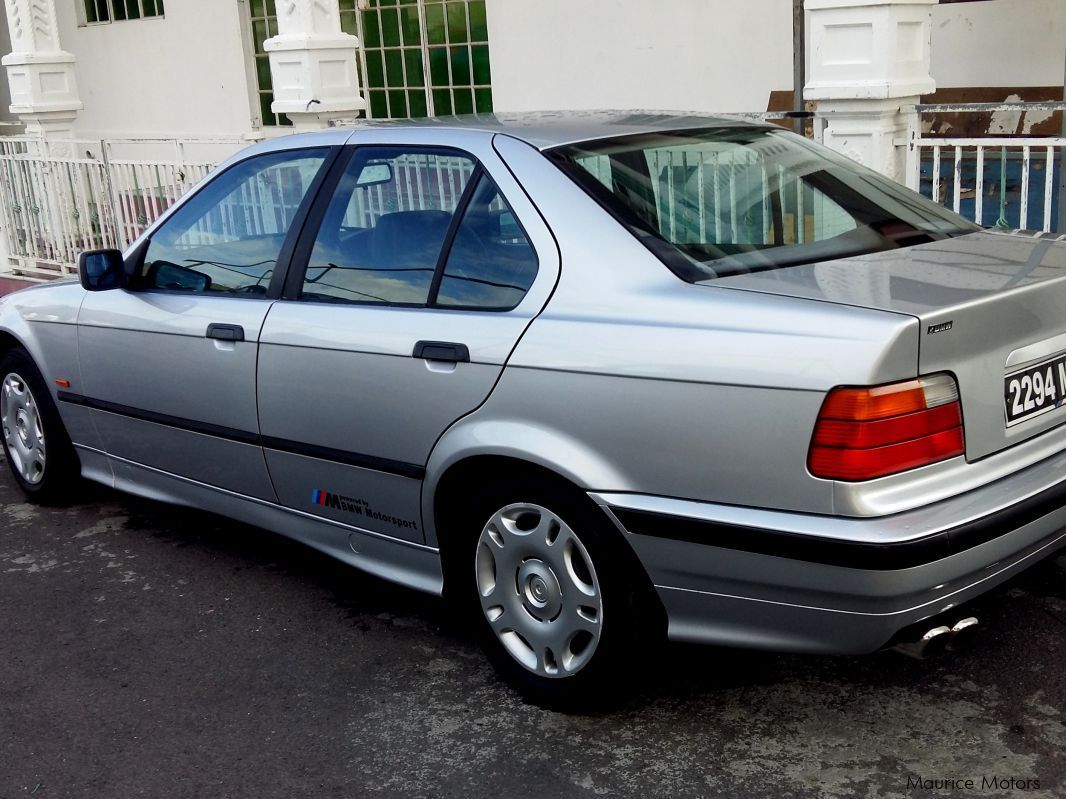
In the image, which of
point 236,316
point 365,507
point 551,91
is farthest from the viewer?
point 551,91

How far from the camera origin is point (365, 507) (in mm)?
3889

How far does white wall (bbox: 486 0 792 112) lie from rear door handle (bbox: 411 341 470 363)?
6922mm

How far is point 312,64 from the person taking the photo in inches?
313

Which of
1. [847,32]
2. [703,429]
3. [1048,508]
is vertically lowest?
[1048,508]

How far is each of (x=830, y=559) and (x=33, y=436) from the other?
3.89 metres

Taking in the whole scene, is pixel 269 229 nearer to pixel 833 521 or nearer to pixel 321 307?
pixel 321 307

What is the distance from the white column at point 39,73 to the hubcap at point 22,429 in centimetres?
584

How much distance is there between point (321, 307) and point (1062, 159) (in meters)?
3.64

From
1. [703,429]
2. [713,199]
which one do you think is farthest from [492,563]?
[713,199]

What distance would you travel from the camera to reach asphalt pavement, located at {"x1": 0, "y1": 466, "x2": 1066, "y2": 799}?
316cm

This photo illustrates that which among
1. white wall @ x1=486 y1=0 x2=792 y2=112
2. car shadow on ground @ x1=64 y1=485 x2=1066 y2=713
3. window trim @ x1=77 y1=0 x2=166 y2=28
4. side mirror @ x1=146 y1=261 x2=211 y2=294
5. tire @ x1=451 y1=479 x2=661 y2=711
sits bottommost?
car shadow on ground @ x1=64 y1=485 x2=1066 y2=713

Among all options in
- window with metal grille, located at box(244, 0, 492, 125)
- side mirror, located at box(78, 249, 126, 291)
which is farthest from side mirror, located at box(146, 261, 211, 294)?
window with metal grille, located at box(244, 0, 492, 125)

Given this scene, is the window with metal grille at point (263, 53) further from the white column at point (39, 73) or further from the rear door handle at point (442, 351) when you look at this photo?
the rear door handle at point (442, 351)

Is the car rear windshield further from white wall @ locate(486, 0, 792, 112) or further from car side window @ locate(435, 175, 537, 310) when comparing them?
white wall @ locate(486, 0, 792, 112)
